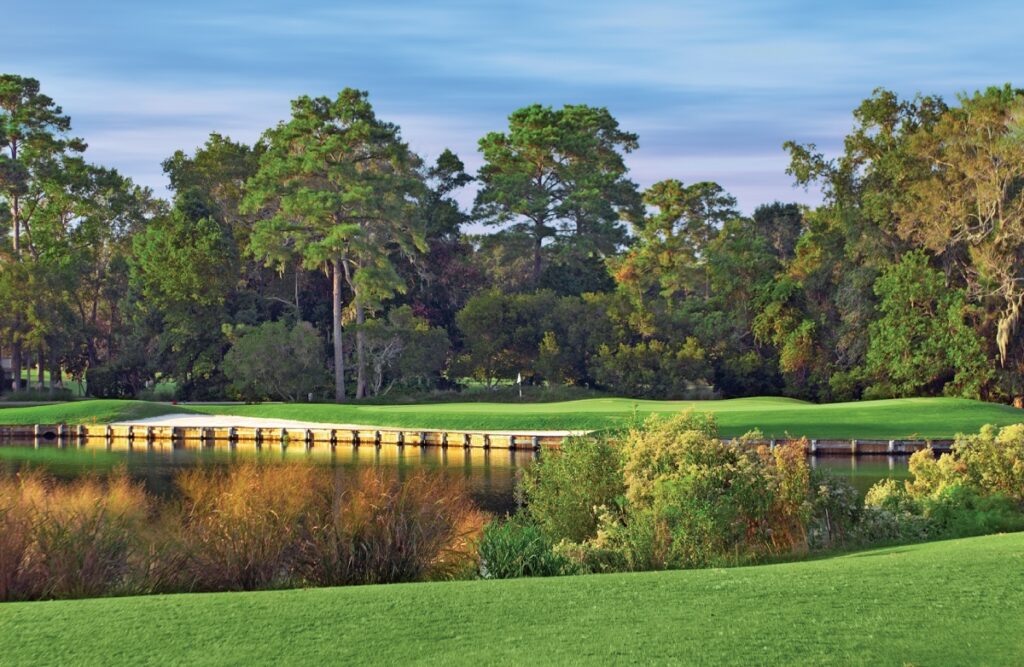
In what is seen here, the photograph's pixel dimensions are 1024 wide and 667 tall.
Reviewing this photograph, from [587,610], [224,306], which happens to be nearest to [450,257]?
[224,306]

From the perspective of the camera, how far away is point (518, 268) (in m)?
83.2

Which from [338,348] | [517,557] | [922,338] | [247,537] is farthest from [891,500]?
[338,348]

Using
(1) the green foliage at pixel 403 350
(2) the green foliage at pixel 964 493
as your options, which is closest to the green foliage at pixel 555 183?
A: (1) the green foliage at pixel 403 350

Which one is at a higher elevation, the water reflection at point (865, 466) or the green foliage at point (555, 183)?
the green foliage at point (555, 183)

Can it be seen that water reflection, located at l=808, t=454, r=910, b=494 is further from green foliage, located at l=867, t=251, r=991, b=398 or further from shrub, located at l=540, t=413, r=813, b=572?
green foliage, located at l=867, t=251, r=991, b=398

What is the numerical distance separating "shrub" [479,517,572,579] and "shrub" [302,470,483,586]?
229mm

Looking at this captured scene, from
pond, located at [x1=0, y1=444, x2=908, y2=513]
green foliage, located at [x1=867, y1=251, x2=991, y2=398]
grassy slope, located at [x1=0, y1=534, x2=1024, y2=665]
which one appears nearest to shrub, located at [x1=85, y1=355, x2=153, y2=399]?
pond, located at [x1=0, y1=444, x2=908, y2=513]

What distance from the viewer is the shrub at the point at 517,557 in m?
13.2

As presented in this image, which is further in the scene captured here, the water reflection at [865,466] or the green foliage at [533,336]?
the green foliage at [533,336]

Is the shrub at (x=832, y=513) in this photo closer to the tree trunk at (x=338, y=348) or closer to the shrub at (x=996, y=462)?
the shrub at (x=996, y=462)

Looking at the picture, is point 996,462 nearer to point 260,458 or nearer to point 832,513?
point 832,513

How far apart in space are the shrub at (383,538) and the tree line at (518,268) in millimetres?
45635

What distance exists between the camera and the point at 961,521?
1720cm

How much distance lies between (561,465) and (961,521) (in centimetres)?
592
